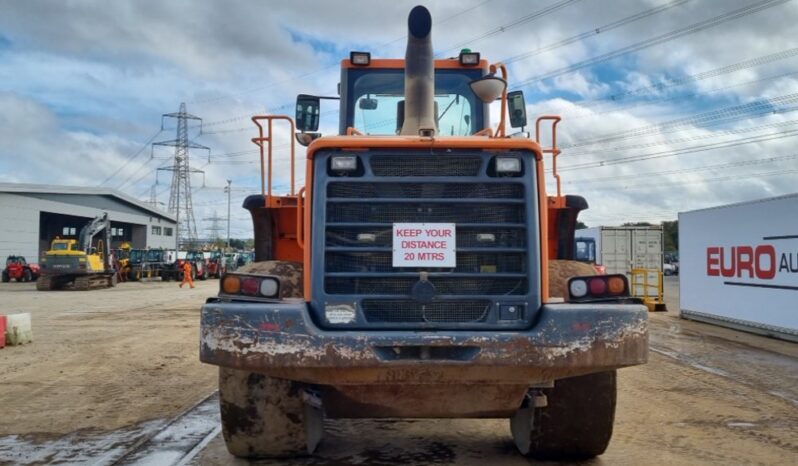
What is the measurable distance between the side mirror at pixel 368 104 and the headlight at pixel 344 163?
7.14 feet

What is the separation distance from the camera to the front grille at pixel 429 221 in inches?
147

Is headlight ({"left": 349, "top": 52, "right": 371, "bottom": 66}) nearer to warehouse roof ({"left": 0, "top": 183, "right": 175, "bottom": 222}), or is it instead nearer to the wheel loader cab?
the wheel loader cab

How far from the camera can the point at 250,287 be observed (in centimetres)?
379

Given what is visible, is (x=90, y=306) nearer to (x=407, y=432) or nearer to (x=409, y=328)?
(x=407, y=432)

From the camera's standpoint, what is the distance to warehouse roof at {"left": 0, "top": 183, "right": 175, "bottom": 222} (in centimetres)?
4428

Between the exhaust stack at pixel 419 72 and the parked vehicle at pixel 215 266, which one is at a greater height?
the exhaust stack at pixel 419 72

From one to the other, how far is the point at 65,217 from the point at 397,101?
55.9 metres

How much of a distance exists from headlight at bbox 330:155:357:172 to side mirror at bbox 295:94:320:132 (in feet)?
7.52

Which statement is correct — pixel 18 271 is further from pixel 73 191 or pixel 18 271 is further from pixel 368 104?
pixel 368 104

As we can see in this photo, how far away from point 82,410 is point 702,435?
18.8ft

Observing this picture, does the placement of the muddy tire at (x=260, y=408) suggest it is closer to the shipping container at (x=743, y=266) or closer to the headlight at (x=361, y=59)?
the headlight at (x=361, y=59)

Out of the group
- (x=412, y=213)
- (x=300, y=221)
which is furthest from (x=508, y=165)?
(x=300, y=221)

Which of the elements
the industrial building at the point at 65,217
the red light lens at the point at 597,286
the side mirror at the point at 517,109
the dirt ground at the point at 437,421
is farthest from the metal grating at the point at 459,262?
the industrial building at the point at 65,217

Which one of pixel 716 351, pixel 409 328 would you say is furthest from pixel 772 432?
pixel 716 351
